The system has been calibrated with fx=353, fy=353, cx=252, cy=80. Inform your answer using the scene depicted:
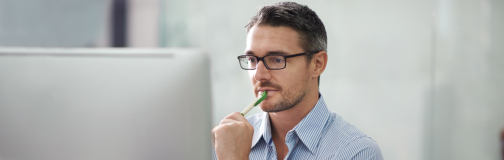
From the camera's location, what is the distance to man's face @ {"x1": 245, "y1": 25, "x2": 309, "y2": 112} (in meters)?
1.14

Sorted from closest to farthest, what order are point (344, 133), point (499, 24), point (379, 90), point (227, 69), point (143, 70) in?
1. point (143, 70)
2. point (344, 133)
3. point (499, 24)
4. point (379, 90)
5. point (227, 69)

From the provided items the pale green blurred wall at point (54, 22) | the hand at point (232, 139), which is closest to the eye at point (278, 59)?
the hand at point (232, 139)

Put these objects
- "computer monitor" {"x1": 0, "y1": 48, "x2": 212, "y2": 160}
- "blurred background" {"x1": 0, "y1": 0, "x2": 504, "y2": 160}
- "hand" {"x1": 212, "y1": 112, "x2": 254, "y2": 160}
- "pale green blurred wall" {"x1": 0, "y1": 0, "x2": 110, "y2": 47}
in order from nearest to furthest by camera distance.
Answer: "computer monitor" {"x1": 0, "y1": 48, "x2": 212, "y2": 160}
"hand" {"x1": 212, "y1": 112, "x2": 254, "y2": 160}
"blurred background" {"x1": 0, "y1": 0, "x2": 504, "y2": 160}
"pale green blurred wall" {"x1": 0, "y1": 0, "x2": 110, "y2": 47}

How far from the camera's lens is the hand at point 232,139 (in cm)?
93

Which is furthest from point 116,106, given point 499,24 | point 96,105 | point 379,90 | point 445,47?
point 499,24

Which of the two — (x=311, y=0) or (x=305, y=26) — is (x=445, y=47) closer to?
(x=311, y=0)

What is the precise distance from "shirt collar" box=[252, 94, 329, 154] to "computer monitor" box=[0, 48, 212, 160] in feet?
2.22

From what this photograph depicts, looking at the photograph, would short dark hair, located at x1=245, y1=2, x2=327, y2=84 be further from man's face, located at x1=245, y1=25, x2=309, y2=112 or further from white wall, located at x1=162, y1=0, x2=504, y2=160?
white wall, located at x1=162, y1=0, x2=504, y2=160

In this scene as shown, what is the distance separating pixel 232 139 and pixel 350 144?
14.1 inches

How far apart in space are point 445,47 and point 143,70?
188 cm

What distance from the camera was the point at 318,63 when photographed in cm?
125

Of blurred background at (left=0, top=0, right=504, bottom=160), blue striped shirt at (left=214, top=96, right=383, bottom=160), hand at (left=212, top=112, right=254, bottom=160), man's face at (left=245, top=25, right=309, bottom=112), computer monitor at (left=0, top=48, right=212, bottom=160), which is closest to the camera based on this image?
computer monitor at (left=0, top=48, right=212, bottom=160)

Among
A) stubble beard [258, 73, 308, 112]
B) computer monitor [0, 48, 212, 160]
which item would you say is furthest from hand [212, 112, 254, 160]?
computer monitor [0, 48, 212, 160]

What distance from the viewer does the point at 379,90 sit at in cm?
198
